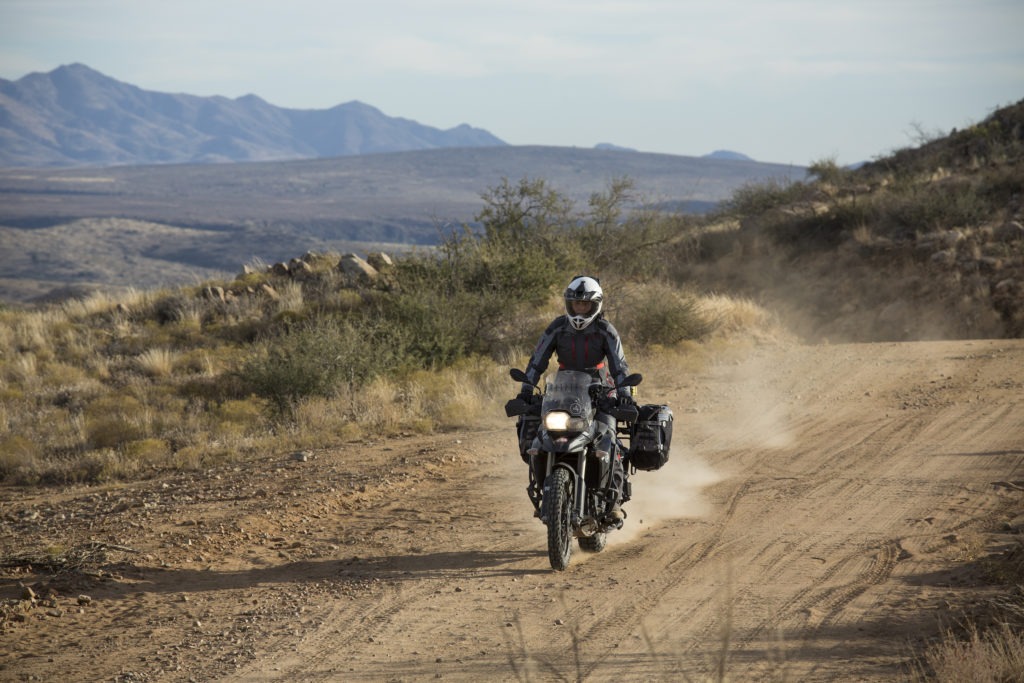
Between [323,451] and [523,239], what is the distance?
11101 millimetres

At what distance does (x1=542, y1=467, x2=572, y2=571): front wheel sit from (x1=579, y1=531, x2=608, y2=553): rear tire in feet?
1.84

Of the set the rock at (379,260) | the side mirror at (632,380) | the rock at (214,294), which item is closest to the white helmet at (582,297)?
the side mirror at (632,380)

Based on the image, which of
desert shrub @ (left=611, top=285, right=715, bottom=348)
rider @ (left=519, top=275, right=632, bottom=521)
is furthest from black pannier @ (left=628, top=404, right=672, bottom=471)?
desert shrub @ (left=611, top=285, right=715, bottom=348)

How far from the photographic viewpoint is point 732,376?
16578 mm

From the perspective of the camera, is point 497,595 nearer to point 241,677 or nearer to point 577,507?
point 577,507

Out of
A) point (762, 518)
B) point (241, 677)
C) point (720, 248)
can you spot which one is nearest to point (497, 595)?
point (241, 677)

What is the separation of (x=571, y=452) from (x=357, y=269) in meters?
17.5

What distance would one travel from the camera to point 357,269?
24359 mm

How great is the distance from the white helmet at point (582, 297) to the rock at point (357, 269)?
52.1 feet

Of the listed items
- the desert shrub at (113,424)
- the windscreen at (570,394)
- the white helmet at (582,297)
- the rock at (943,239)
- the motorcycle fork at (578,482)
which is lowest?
the desert shrub at (113,424)

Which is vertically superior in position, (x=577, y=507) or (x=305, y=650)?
(x=577, y=507)

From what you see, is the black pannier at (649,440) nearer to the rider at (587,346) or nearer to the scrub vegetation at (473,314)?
the rider at (587,346)

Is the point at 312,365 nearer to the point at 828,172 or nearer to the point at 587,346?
the point at 587,346

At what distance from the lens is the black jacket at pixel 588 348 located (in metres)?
8.11
